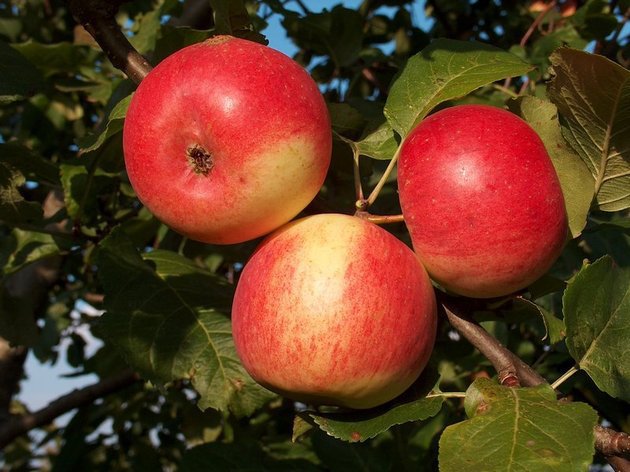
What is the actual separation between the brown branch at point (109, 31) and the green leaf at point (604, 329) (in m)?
0.92

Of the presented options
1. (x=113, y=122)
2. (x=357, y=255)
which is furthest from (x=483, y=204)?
(x=113, y=122)

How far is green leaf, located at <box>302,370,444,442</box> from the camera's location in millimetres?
1132

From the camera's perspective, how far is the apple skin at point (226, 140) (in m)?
1.13

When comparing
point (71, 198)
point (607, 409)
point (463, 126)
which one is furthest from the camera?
point (607, 409)

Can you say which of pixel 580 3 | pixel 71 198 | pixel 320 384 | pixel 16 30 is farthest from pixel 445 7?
pixel 320 384

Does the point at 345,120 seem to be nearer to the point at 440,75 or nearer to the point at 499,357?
the point at 440,75

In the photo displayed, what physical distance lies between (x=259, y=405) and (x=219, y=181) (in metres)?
0.59

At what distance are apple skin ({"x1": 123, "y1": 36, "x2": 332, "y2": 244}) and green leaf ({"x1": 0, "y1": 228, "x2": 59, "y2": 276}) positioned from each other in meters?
0.88

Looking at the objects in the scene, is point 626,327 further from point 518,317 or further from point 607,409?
point 607,409

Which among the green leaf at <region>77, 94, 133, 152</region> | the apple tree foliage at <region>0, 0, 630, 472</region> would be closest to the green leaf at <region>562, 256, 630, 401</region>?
the apple tree foliage at <region>0, 0, 630, 472</region>

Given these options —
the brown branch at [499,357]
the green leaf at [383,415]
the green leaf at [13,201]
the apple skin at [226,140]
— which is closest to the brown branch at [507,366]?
the brown branch at [499,357]

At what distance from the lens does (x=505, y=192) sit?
1108mm

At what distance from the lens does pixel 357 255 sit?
1096 mm

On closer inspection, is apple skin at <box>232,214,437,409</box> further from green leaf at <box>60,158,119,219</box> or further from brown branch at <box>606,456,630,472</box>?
green leaf at <box>60,158,119,219</box>
